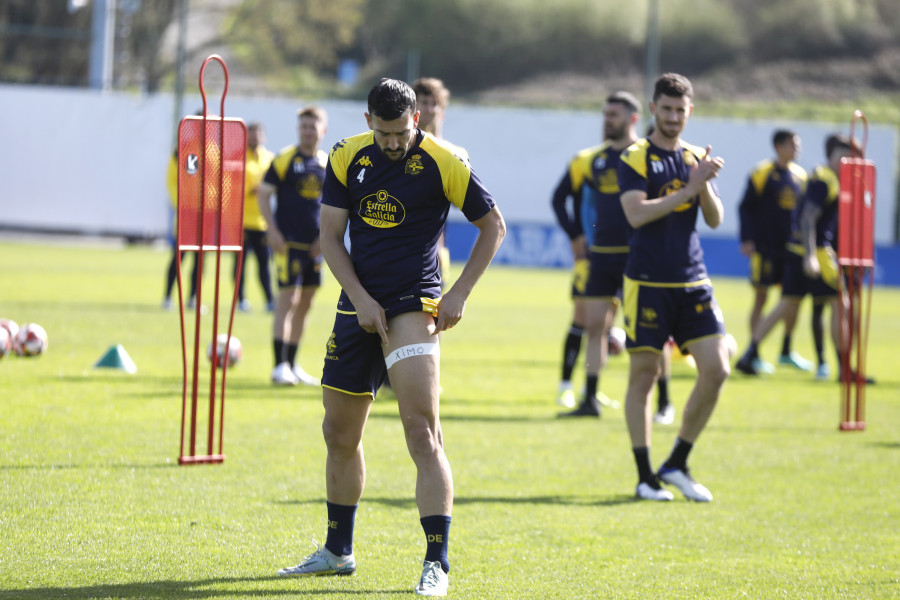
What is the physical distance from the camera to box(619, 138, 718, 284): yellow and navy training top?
6691 mm

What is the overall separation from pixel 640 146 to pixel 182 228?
2.69 m

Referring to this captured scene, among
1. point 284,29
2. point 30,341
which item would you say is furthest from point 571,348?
point 284,29

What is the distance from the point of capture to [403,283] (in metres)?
4.84

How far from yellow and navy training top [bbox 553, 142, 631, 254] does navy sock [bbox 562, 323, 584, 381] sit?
813mm

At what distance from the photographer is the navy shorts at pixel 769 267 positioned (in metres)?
12.9

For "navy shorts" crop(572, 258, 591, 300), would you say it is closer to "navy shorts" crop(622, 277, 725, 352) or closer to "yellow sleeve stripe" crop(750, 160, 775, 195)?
"navy shorts" crop(622, 277, 725, 352)

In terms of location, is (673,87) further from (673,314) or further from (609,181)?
(609,181)

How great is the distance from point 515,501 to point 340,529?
1.79m

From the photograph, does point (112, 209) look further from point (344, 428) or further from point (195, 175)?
point (344, 428)

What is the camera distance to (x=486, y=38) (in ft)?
209

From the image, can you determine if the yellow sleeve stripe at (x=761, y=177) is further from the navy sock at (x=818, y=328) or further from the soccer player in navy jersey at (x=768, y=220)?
the navy sock at (x=818, y=328)

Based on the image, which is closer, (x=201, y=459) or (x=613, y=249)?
(x=201, y=459)

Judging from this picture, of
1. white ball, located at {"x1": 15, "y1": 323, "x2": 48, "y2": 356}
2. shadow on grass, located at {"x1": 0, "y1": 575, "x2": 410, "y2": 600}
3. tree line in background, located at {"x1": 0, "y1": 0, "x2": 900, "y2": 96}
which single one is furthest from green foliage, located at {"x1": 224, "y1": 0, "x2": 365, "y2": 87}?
shadow on grass, located at {"x1": 0, "y1": 575, "x2": 410, "y2": 600}

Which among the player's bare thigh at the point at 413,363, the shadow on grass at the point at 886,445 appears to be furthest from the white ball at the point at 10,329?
the shadow on grass at the point at 886,445
